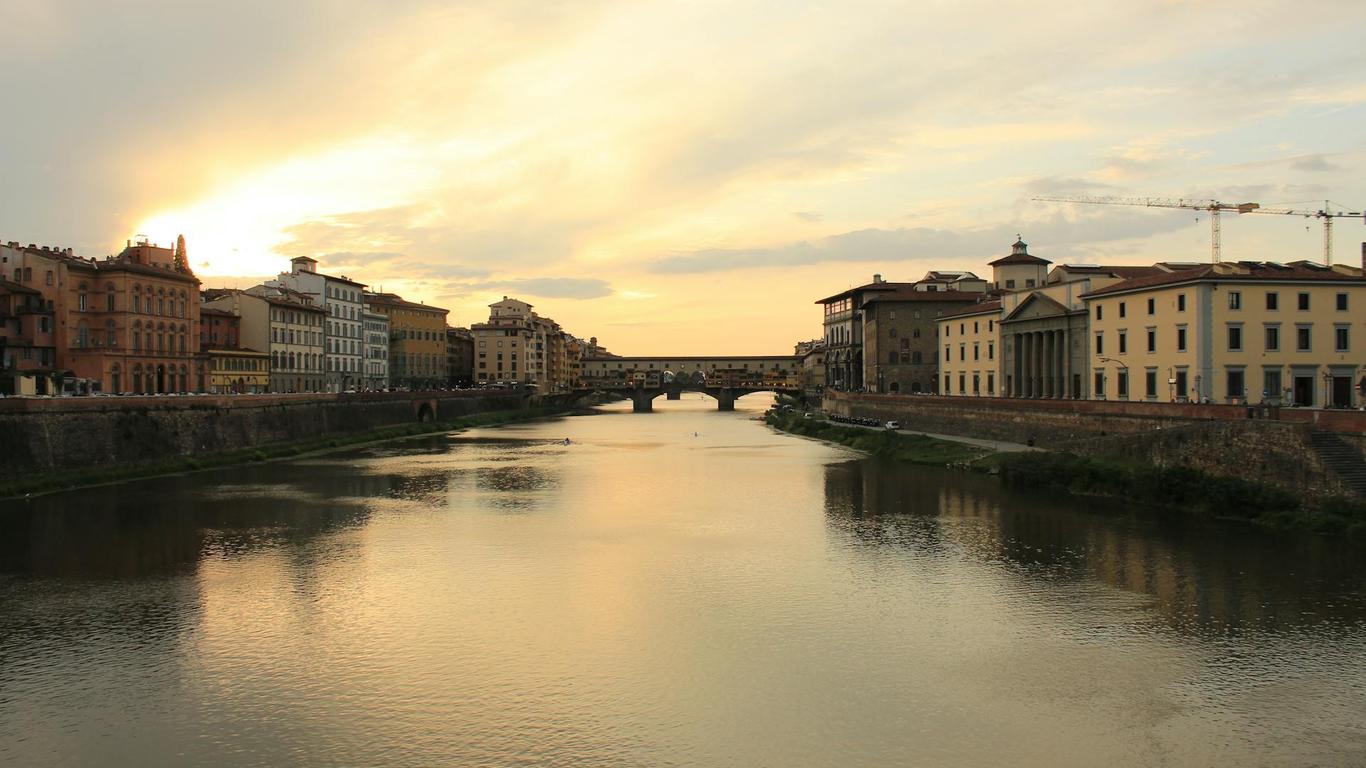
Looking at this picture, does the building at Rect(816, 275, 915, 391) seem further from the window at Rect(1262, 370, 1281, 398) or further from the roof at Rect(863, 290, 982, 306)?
the window at Rect(1262, 370, 1281, 398)

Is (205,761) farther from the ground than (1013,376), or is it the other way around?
(1013,376)

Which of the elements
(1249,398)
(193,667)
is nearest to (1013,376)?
(1249,398)

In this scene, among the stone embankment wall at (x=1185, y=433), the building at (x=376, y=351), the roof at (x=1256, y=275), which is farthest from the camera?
the building at (x=376, y=351)

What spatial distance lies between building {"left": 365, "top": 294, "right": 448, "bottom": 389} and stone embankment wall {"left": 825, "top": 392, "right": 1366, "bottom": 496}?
72181 mm

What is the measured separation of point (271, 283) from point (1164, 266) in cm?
7208

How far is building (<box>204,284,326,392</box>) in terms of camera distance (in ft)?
239

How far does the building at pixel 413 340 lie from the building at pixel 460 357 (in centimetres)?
1019

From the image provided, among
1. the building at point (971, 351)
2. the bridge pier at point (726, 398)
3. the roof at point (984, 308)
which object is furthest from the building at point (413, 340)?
the roof at point (984, 308)

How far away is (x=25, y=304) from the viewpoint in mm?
51375

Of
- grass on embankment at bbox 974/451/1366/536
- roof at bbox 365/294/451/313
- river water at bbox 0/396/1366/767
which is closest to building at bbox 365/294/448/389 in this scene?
roof at bbox 365/294/451/313

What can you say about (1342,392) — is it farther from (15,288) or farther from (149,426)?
(15,288)

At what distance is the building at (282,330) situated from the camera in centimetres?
7275

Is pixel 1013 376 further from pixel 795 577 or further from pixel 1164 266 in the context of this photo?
pixel 795 577

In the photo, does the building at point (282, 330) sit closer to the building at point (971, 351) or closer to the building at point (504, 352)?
the building at point (971, 351)
